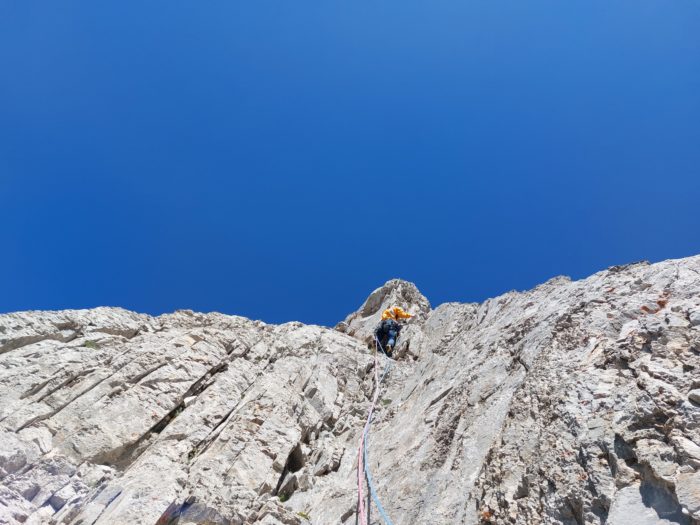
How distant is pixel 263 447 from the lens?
1239cm

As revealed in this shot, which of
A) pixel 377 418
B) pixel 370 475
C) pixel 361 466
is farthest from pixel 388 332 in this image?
pixel 370 475

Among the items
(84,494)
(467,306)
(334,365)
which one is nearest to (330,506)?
(84,494)

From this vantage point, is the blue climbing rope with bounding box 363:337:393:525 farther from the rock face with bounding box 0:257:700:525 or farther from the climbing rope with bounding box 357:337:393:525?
the rock face with bounding box 0:257:700:525

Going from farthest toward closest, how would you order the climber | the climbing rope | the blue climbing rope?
the climber, the climbing rope, the blue climbing rope

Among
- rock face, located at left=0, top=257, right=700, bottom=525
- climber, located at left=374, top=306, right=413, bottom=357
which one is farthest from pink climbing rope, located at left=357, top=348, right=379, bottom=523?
climber, located at left=374, top=306, right=413, bottom=357

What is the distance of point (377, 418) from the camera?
47.7 ft

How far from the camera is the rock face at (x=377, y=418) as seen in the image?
5789 millimetres

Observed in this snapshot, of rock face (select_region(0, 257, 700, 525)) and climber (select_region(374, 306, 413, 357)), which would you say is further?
climber (select_region(374, 306, 413, 357))

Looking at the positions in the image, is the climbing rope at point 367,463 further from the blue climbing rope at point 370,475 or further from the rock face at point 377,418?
the rock face at point 377,418

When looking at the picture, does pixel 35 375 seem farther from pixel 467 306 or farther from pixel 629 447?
pixel 467 306

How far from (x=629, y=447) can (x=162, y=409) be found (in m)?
12.5

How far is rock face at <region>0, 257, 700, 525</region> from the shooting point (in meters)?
5.79

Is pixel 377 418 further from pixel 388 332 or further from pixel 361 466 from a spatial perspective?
pixel 388 332

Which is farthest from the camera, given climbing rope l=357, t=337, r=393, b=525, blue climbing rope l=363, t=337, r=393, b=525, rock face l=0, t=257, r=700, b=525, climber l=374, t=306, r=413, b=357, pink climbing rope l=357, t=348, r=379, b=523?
climber l=374, t=306, r=413, b=357
